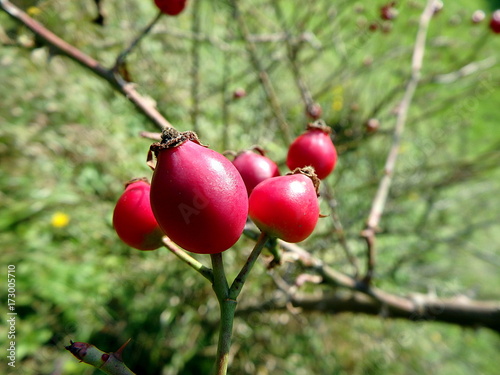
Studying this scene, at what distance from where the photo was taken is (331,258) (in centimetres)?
317

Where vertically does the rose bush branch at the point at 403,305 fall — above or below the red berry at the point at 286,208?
below

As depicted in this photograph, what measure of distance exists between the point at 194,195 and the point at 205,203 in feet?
0.07

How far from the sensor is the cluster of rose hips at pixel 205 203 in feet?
1.73

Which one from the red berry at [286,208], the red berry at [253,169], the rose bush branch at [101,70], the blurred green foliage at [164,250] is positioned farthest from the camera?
the blurred green foliage at [164,250]

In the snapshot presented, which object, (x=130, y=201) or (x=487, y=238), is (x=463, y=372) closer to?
(x=487, y=238)

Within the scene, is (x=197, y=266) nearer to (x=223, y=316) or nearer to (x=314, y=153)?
(x=223, y=316)

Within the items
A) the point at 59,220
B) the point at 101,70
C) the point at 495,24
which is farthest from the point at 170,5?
the point at 495,24

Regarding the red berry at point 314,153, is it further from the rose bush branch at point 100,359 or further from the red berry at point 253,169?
the rose bush branch at point 100,359

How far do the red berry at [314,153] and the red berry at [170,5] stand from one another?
56 cm

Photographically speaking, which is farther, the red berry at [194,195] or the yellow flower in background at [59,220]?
the yellow flower in background at [59,220]

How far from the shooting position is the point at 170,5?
1049 mm

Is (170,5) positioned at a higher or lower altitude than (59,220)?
higher

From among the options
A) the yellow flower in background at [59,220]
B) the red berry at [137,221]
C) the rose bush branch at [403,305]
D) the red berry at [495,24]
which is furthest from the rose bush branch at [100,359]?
the red berry at [495,24]

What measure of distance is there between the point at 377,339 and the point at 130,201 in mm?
2451
